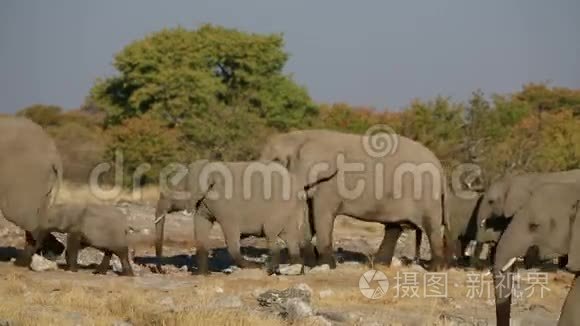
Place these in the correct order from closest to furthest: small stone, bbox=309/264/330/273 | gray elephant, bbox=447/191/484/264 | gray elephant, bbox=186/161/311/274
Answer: small stone, bbox=309/264/330/273 → gray elephant, bbox=186/161/311/274 → gray elephant, bbox=447/191/484/264

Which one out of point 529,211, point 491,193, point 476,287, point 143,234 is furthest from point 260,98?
point 529,211

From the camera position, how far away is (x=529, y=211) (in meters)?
10.4

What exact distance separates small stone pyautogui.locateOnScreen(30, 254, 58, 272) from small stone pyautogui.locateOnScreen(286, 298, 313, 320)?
5.83 m

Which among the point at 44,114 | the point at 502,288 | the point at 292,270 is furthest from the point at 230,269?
the point at 44,114

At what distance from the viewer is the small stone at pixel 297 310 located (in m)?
12.6

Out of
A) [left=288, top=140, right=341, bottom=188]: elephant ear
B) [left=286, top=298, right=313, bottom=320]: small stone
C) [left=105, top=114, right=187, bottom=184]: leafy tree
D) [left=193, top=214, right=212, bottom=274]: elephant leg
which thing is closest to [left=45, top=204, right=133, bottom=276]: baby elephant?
[left=193, top=214, right=212, bottom=274]: elephant leg

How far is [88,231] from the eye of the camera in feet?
59.9

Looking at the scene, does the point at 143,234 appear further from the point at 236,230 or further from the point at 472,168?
the point at 472,168

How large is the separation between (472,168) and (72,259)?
54.7 feet

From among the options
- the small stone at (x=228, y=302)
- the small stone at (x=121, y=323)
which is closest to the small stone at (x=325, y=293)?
the small stone at (x=228, y=302)

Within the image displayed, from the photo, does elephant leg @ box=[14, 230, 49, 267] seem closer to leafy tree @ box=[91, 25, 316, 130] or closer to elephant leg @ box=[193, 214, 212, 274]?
elephant leg @ box=[193, 214, 212, 274]

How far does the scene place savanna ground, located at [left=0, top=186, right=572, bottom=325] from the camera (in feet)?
39.2

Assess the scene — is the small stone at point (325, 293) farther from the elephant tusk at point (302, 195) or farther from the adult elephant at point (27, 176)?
the adult elephant at point (27, 176)

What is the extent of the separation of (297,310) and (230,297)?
143 cm
